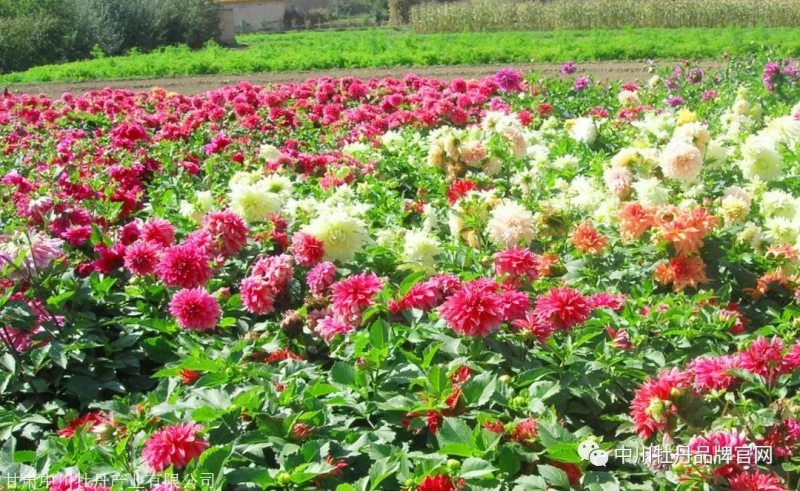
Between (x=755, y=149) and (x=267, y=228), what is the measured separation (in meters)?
2.10

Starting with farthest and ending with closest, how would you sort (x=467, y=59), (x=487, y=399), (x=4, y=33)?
(x=4, y=33) → (x=467, y=59) → (x=487, y=399)

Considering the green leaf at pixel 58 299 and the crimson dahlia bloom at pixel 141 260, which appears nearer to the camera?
the green leaf at pixel 58 299

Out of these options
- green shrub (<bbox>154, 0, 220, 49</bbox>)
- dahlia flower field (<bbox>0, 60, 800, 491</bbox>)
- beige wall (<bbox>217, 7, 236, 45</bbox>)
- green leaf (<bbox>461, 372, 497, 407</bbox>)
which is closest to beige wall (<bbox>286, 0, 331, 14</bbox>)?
beige wall (<bbox>217, 7, 236, 45</bbox>)

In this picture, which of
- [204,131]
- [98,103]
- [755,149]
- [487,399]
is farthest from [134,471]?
[98,103]

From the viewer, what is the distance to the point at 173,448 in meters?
1.85

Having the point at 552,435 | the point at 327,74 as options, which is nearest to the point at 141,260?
the point at 552,435

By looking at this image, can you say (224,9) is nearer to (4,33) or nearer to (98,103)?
(4,33)

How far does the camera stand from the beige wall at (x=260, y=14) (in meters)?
44.6

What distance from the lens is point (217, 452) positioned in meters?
1.81

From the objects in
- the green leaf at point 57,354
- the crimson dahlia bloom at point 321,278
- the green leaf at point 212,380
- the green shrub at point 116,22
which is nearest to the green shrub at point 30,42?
the green shrub at point 116,22

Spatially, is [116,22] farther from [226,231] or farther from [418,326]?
[418,326]

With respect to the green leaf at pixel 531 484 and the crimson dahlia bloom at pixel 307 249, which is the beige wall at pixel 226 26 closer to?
A: the crimson dahlia bloom at pixel 307 249

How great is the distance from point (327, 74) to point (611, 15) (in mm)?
16573

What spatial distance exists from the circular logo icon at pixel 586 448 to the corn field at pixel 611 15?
83.3ft
